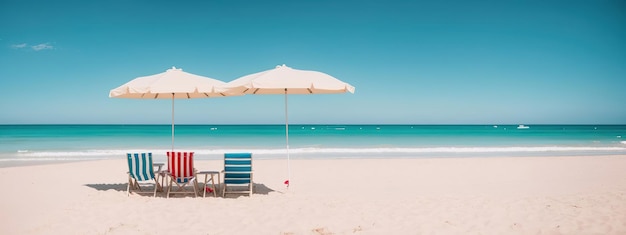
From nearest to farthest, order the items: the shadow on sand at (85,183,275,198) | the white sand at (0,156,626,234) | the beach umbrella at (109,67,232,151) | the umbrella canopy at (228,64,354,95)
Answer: the white sand at (0,156,626,234)
the umbrella canopy at (228,64,354,95)
the beach umbrella at (109,67,232,151)
the shadow on sand at (85,183,275,198)

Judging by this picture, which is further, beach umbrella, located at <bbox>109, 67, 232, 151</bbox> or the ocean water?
the ocean water

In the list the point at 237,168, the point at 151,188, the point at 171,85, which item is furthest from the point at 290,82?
the point at 151,188

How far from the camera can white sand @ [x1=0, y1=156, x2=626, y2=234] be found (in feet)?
15.5

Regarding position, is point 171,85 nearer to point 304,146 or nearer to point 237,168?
point 237,168

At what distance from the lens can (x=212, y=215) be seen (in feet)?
17.4

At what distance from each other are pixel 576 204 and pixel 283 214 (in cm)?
412

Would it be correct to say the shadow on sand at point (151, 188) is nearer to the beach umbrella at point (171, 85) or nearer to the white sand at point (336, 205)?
the white sand at point (336, 205)

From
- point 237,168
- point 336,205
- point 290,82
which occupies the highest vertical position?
point 290,82

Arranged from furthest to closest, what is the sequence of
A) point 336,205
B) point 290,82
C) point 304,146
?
point 304,146 → point 290,82 → point 336,205

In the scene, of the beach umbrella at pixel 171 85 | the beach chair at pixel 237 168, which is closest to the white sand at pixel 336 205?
the beach chair at pixel 237 168

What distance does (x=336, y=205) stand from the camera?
5828 millimetres

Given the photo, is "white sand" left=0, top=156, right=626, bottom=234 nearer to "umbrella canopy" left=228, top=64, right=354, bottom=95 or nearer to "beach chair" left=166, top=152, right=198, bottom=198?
"beach chair" left=166, top=152, right=198, bottom=198

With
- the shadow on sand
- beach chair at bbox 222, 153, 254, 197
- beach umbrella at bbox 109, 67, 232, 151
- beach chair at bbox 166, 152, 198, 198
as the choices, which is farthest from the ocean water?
beach chair at bbox 222, 153, 254, 197

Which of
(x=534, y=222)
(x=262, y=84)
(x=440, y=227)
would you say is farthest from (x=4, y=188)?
(x=534, y=222)
